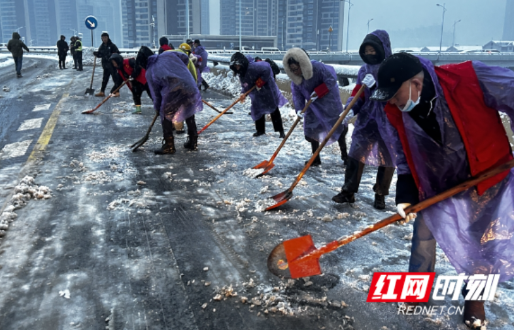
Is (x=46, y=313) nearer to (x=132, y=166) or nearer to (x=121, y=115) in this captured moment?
(x=132, y=166)

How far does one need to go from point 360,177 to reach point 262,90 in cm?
370

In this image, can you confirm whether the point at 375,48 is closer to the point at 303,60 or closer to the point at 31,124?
the point at 303,60

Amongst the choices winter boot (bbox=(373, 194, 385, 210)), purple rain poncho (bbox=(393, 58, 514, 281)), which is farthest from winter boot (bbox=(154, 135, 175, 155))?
purple rain poncho (bbox=(393, 58, 514, 281))

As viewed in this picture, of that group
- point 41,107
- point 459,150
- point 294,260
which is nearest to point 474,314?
point 459,150

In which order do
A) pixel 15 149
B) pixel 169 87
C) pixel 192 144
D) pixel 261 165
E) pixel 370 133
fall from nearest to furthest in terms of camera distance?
pixel 370 133 → pixel 261 165 → pixel 169 87 → pixel 15 149 → pixel 192 144

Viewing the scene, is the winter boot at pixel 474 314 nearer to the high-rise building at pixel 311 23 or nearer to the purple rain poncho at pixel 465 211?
the purple rain poncho at pixel 465 211

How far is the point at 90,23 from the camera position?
70.6 ft

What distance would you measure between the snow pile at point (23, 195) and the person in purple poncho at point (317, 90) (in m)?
3.32

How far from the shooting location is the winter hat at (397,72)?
231 centimetres

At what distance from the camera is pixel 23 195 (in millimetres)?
4699

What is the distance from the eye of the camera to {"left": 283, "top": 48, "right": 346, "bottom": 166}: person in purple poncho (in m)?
5.65

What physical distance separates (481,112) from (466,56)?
59.5 meters

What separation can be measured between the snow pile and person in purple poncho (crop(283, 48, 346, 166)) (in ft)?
10.9

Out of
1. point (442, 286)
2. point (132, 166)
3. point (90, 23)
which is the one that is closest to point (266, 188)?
point (132, 166)
